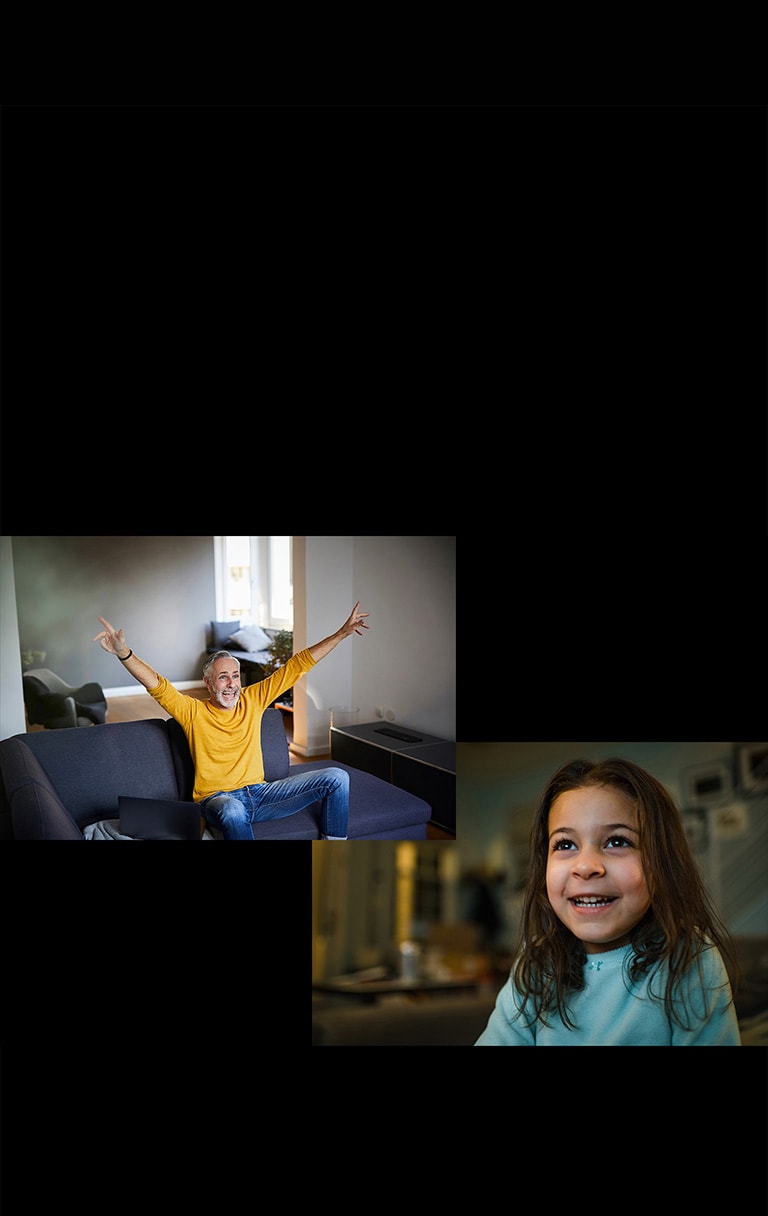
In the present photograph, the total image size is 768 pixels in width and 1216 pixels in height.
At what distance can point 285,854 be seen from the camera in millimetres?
3787

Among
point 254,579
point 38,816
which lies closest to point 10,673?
point 38,816

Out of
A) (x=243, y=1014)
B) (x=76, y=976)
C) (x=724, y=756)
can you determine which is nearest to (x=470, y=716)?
(x=724, y=756)

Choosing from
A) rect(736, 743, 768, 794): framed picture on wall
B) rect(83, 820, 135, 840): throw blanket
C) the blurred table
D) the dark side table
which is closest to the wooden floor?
the dark side table

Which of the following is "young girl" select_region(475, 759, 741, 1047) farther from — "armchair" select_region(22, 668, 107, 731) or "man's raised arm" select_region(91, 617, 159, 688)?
"armchair" select_region(22, 668, 107, 731)

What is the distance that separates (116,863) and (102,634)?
810 mm

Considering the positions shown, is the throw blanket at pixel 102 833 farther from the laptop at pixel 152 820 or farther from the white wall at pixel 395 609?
the white wall at pixel 395 609

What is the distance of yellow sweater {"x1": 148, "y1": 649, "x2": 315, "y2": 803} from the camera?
149 inches

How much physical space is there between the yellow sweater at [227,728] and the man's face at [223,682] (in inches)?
1.1

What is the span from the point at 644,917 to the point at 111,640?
6.93ft

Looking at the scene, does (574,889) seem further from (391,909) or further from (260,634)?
(260,634)

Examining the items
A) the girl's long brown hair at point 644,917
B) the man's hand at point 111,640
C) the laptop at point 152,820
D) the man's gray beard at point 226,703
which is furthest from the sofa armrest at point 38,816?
the girl's long brown hair at point 644,917

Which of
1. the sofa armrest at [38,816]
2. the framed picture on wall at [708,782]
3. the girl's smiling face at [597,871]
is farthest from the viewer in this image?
the framed picture on wall at [708,782]

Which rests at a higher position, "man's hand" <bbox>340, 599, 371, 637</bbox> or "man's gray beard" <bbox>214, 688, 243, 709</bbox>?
"man's hand" <bbox>340, 599, 371, 637</bbox>

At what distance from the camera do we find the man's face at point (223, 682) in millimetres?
3791
